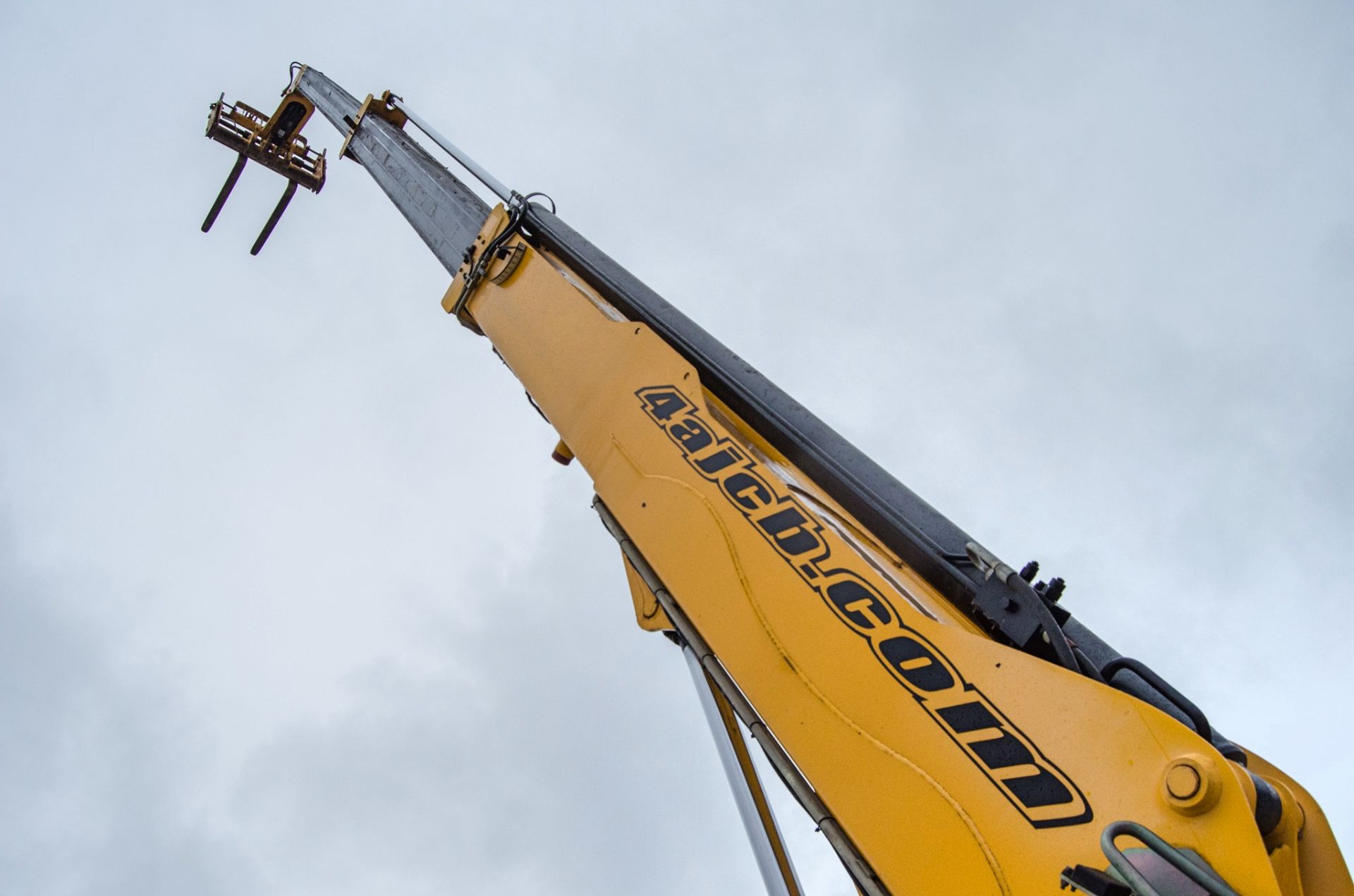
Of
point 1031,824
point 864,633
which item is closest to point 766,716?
point 864,633

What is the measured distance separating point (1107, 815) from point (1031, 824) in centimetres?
15

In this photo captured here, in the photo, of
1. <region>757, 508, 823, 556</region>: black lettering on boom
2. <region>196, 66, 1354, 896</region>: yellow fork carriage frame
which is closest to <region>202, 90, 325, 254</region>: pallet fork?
<region>196, 66, 1354, 896</region>: yellow fork carriage frame

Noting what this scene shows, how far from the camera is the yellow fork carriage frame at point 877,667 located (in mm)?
1625

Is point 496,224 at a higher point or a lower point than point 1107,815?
higher

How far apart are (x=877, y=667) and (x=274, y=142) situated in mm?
8093

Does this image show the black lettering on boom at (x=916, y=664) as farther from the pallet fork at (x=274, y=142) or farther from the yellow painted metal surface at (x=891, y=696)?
the pallet fork at (x=274, y=142)

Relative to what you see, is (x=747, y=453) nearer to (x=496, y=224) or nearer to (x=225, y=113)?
(x=496, y=224)

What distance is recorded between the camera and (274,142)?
27.0ft

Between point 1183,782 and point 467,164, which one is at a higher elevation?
point 467,164

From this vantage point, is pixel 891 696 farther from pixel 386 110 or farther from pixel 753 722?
pixel 386 110

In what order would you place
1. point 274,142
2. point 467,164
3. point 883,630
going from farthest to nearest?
point 274,142
point 467,164
point 883,630

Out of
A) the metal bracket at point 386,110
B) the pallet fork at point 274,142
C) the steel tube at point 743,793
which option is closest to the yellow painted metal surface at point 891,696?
the steel tube at point 743,793

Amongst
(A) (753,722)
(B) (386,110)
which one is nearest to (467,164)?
(B) (386,110)

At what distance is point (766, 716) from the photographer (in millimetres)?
2348
